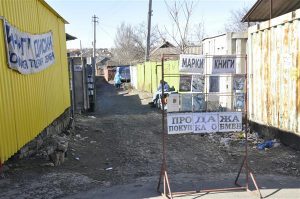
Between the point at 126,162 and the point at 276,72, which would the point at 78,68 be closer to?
the point at 276,72

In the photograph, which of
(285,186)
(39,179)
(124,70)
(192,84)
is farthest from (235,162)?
(124,70)

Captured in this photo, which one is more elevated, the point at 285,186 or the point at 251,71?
the point at 251,71

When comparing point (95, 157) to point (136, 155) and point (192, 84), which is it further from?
point (192, 84)

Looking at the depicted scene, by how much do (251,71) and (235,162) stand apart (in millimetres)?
3865

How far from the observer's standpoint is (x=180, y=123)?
6.26 m

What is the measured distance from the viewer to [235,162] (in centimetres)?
833

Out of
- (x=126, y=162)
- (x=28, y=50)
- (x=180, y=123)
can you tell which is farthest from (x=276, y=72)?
(x=28, y=50)

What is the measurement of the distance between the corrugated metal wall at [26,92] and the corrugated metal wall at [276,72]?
5268 mm

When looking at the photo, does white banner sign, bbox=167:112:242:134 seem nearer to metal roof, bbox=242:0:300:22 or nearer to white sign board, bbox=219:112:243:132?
white sign board, bbox=219:112:243:132

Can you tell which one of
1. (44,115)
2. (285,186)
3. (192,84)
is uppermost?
(192,84)

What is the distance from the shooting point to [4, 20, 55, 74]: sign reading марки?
6980 mm

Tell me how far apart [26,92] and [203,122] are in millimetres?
3489

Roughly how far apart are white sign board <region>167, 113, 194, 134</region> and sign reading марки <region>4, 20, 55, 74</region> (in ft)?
9.21

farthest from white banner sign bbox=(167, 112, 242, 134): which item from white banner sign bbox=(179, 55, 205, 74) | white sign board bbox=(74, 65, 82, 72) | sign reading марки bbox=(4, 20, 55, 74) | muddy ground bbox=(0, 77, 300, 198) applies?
white sign board bbox=(74, 65, 82, 72)
